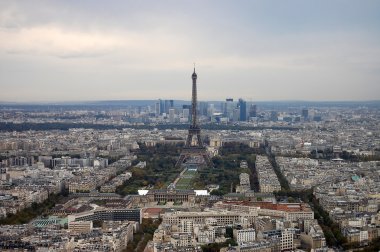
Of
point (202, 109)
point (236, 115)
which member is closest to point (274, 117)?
point (236, 115)

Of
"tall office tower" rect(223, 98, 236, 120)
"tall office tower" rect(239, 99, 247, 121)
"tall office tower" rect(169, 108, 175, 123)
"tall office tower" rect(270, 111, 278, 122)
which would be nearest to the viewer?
"tall office tower" rect(169, 108, 175, 123)

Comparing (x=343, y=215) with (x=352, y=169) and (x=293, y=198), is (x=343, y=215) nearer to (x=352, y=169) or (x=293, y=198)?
(x=293, y=198)

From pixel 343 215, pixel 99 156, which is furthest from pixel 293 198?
pixel 99 156

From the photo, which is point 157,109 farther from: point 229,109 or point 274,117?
point 274,117

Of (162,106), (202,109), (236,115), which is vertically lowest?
(236,115)

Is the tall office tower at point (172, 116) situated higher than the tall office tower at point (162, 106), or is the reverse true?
the tall office tower at point (162, 106)

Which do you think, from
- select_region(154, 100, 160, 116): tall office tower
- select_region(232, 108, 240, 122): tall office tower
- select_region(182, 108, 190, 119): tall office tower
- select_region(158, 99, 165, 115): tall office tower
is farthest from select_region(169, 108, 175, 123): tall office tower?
select_region(158, 99, 165, 115): tall office tower

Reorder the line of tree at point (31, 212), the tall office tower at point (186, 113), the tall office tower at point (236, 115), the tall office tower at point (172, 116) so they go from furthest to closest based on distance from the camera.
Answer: the tall office tower at point (236, 115)
the tall office tower at point (186, 113)
the tall office tower at point (172, 116)
the line of tree at point (31, 212)

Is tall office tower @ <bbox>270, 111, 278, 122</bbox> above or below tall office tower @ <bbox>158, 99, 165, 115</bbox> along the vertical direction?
below

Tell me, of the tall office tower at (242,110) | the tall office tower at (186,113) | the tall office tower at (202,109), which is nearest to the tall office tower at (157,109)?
the tall office tower at (202,109)

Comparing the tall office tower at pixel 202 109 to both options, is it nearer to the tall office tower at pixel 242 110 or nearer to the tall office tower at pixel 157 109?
the tall office tower at pixel 242 110

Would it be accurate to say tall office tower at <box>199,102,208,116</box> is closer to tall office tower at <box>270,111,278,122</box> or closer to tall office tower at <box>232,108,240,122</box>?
tall office tower at <box>232,108,240,122</box>

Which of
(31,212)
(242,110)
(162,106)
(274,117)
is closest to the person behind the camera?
(31,212)
